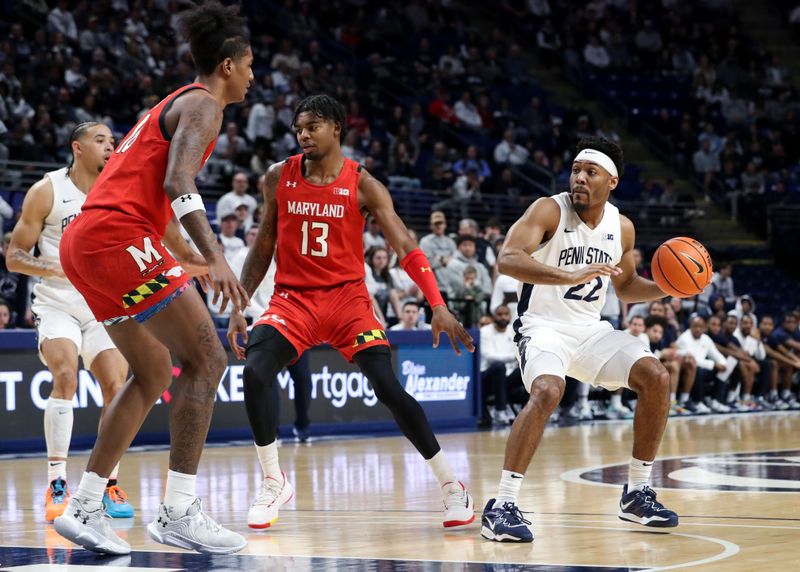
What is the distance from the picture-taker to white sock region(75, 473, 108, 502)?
541 cm

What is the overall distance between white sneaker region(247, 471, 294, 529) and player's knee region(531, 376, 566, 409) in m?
1.38

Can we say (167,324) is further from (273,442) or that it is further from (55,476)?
(55,476)

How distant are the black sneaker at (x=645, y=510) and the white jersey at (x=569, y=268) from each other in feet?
3.06

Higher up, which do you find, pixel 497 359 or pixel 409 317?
pixel 409 317

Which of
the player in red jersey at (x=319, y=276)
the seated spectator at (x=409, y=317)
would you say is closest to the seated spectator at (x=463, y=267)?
the seated spectator at (x=409, y=317)

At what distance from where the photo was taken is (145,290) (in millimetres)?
5234

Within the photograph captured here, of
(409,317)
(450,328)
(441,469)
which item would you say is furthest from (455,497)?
(409,317)

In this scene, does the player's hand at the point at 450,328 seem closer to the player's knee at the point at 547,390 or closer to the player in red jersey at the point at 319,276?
the player in red jersey at the point at 319,276

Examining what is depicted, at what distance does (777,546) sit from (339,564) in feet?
6.11

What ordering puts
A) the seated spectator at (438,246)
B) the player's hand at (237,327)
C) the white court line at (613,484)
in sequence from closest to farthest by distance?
the player's hand at (237,327)
the white court line at (613,484)
the seated spectator at (438,246)

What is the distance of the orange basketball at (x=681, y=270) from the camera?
667 centimetres

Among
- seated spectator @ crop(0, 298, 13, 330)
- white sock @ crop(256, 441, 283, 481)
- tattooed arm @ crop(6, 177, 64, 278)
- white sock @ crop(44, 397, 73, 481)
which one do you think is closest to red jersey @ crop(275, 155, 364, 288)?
white sock @ crop(256, 441, 283, 481)

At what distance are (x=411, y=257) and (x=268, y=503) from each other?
4.67 ft

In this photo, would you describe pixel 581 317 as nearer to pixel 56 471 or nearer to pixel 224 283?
pixel 224 283
